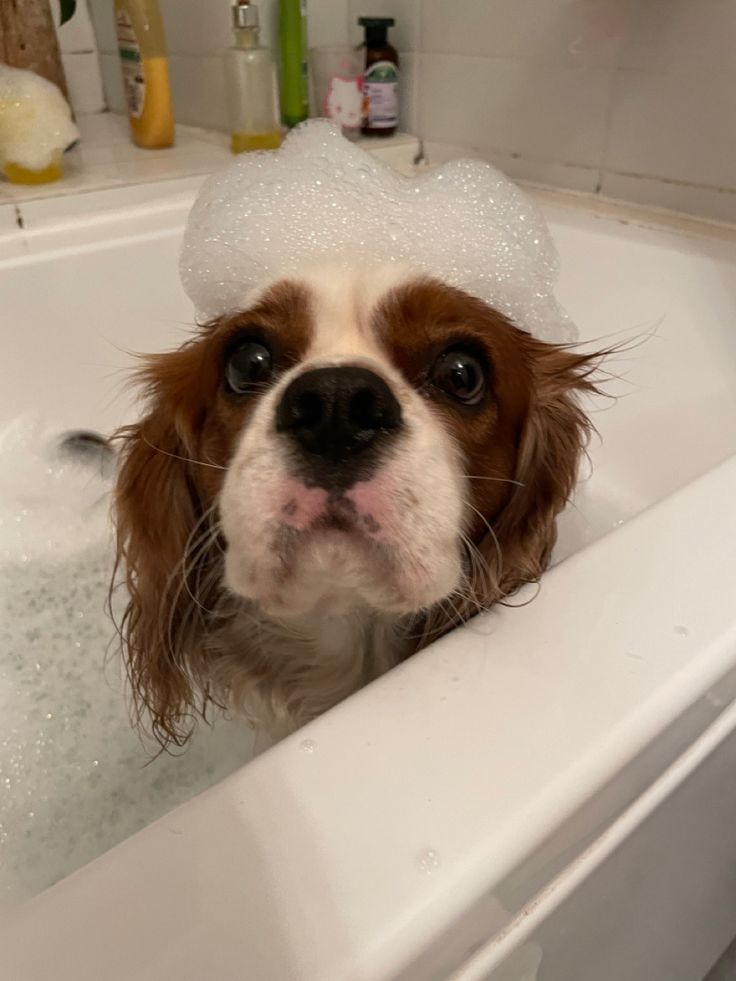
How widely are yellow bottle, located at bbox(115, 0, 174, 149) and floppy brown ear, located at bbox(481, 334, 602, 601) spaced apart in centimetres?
131

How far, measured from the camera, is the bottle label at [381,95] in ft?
6.11

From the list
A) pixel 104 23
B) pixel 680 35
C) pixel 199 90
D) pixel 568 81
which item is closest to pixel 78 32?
pixel 104 23

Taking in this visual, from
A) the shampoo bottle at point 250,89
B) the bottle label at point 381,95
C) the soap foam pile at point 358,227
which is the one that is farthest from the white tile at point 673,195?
the shampoo bottle at point 250,89

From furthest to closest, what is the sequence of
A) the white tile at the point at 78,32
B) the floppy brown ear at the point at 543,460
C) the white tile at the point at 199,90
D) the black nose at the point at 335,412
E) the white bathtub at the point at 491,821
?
the white tile at the point at 78,32 < the white tile at the point at 199,90 < the floppy brown ear at the point at 543,460 < the black nose at the point at 335,412 < the white bathtub at the point at 491,821

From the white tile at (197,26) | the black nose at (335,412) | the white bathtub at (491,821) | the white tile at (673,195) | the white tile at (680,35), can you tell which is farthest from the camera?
the white tile at (197,26)

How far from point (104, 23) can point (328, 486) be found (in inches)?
80.6

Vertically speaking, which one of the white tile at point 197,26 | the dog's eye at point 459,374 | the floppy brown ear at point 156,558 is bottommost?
the floppy brown ear at point 156,558

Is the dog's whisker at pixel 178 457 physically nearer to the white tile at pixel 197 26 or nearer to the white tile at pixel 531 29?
the white tile at pixel 531 29

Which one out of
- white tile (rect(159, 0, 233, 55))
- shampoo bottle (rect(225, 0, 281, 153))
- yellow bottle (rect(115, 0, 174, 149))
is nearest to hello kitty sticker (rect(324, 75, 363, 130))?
shampoo bottle (rect(225, 0, 281, 153))

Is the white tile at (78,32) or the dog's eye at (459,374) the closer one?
the dog's eye at (459,374)

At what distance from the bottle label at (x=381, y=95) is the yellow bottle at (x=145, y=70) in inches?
18.4

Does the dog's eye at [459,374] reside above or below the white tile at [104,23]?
below

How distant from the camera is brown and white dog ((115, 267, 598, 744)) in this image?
69 cm

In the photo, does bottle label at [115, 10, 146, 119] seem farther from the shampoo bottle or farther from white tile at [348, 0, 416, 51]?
white tile at [348, 0, 416, 51]
